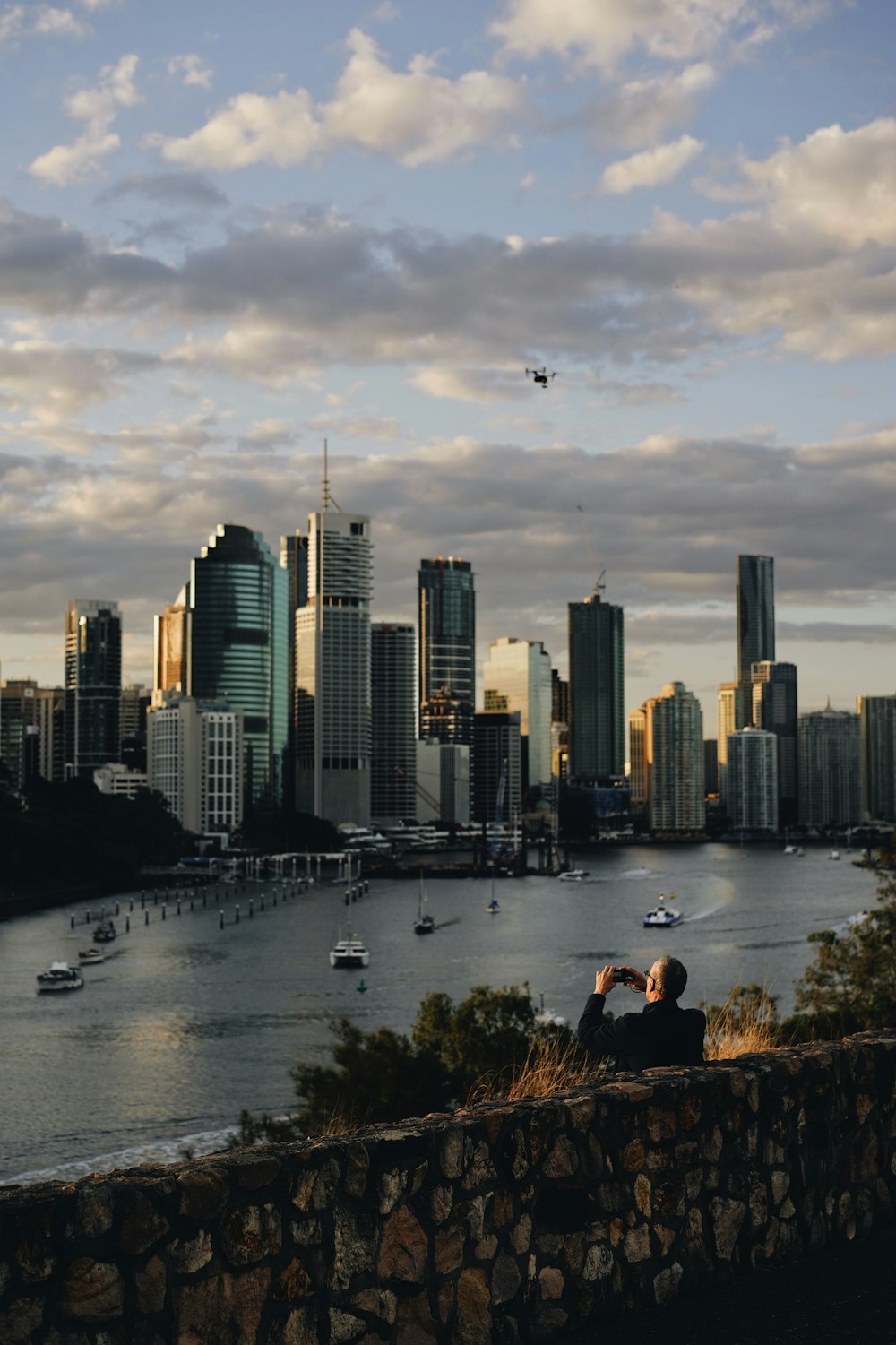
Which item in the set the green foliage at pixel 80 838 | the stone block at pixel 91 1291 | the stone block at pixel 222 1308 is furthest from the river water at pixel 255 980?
the stone block at pixel 91 1291

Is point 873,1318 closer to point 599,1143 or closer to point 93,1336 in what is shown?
point 599,1143

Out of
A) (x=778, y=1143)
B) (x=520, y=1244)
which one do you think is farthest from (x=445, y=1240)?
(x=778, y=1143)

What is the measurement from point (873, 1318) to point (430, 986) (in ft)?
243

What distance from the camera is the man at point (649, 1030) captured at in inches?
304

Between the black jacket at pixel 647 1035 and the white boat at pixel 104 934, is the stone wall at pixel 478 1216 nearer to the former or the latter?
the black jacket at pixel 647 1035

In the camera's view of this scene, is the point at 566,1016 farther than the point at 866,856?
Yes

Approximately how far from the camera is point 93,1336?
5.52m

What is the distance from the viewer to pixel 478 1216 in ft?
21.6

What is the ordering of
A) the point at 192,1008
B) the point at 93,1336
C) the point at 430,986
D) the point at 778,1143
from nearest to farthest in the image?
the point at 93,1336 < the point at 778,1143 < the point at 192,1008 < the point at 430,986

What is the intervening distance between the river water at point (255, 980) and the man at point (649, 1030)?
3448cm

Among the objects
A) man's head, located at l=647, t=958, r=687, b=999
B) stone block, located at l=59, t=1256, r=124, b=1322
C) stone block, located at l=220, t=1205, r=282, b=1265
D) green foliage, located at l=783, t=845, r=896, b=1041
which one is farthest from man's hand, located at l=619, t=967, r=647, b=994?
green foliage, located at l=783, t=845, r=896, b=1041

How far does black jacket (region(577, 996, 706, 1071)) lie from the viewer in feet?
25.5

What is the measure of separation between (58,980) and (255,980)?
1072 cm

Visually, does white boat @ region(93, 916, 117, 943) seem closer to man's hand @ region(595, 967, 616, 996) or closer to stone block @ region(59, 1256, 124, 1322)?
man's hand @ region(595, 967, 616, 996)
